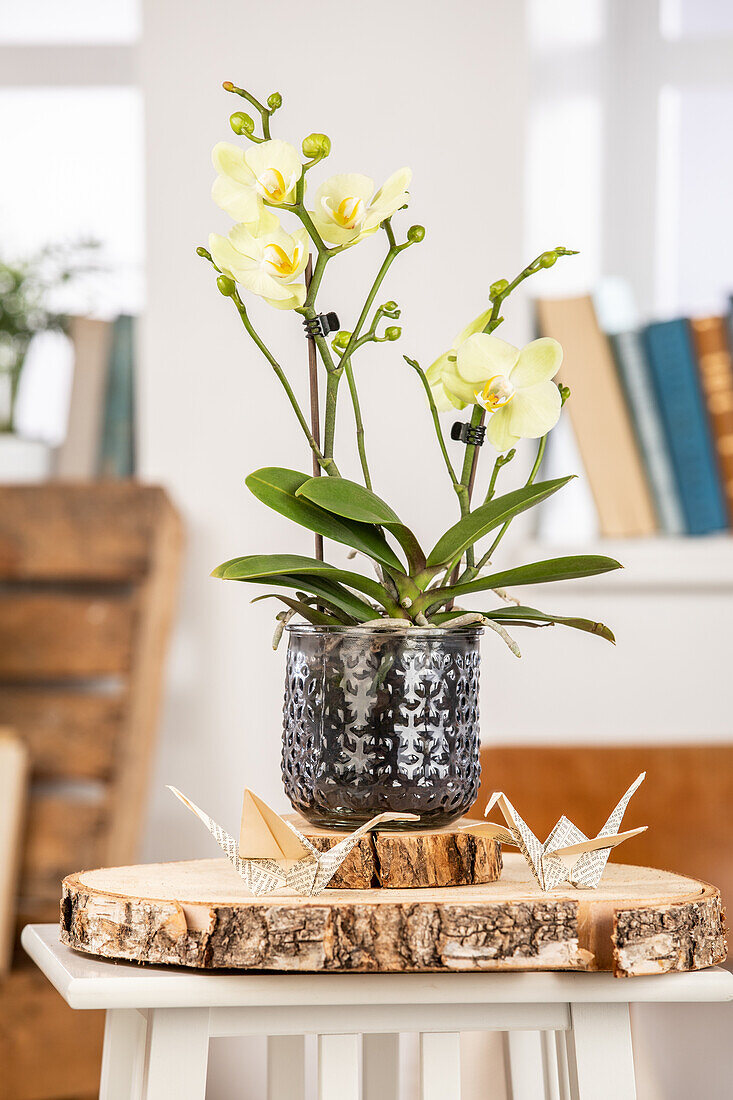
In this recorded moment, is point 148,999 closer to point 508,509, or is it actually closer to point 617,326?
point 508,509

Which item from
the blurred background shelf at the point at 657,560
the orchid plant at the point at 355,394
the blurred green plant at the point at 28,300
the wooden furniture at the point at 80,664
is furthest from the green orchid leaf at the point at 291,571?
the blurred green plant at the point at 28,300

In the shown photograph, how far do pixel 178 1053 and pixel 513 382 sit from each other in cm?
42

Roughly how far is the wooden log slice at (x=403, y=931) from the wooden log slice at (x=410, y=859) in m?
0.03

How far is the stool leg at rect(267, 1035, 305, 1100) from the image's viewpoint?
823mm

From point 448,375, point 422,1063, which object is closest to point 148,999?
point 422,1063

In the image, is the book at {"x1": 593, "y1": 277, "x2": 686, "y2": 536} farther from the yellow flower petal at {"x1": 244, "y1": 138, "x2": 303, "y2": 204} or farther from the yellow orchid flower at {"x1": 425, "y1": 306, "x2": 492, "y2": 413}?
the yellow flower petal at {"x1": 244, "y1": 138, "x2": 303, "y2": 204}

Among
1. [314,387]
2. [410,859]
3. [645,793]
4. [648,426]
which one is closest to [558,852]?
[410,859]

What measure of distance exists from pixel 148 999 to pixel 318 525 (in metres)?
0.28

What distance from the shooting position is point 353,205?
0.69 meters

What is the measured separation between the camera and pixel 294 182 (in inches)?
26.9

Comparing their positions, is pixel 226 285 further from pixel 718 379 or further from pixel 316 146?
pixel 718 379

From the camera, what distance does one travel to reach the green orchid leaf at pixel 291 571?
0.65 meters

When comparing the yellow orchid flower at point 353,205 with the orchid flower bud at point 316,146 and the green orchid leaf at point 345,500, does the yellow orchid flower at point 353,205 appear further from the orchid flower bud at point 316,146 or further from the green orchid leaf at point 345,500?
the green orchid leaf at point 345,500

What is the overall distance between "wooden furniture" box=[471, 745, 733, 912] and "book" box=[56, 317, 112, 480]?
662mm
